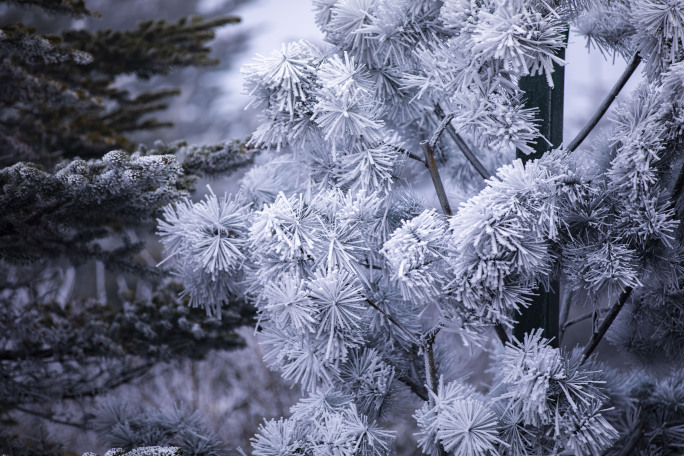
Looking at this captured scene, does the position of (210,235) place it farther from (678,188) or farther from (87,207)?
(678,188)

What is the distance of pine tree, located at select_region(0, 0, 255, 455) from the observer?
53.4 inches

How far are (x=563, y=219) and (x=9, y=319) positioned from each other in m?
1.55

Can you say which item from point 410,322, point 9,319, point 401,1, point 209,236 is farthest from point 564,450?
point 9,319

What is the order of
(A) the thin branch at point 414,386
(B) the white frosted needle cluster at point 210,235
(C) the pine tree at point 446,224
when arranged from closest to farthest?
(C) the pine tree at point 446,224, (B) the white frosted needle cluster at point 210,235, (A) the thin branch at point 414,386

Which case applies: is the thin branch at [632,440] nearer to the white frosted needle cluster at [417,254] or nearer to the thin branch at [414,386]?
the thin branch at [414,386]

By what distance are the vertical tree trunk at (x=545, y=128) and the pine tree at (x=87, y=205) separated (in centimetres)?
66

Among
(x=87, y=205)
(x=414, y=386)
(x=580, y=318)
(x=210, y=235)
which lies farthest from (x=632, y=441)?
(x=87, y=205)

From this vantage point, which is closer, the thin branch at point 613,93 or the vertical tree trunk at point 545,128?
the thin branch at point 613,93

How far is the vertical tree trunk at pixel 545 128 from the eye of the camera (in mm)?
1361

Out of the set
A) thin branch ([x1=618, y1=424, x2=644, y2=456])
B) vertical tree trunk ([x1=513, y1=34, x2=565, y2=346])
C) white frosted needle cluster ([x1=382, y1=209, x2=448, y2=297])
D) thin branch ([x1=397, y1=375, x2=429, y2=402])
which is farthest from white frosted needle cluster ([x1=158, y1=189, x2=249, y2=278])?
thin branch ([x1=618, y1=424, x2=644, y2=456])

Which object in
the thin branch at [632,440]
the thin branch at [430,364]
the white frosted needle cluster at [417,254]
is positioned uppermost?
the white frosted needle cluster at [417,254]

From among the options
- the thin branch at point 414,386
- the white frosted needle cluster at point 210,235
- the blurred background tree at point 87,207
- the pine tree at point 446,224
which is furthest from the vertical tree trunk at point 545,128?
the blurred background tree at point 87,207

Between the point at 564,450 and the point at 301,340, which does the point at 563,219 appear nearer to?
the point at 564,450

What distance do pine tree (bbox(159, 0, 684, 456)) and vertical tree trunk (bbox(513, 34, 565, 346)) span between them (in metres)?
0.01
